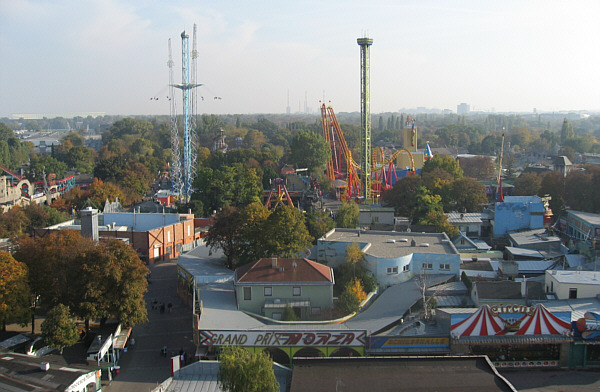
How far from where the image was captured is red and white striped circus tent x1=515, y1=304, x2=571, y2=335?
16328 mm

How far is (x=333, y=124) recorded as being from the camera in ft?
179

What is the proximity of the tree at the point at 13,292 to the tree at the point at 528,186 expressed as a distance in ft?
109

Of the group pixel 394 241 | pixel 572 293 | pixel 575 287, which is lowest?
pixel 572 293

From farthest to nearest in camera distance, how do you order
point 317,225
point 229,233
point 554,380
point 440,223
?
point 440,223
point 317,225
point 229,233
point 554,380

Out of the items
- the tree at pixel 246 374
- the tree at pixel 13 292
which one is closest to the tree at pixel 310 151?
the tree at pixel 13 292

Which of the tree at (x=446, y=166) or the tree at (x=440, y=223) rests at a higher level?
the tree at (x=446, y=166)

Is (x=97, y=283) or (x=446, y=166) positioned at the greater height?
(x=446, y=166)

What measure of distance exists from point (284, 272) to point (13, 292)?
28.7 feet

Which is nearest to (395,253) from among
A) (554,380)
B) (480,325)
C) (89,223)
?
(480,325)

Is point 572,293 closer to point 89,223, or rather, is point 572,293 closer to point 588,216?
point 588,216

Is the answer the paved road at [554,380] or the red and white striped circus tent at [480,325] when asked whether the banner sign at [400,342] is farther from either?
the paved road at [554,380]

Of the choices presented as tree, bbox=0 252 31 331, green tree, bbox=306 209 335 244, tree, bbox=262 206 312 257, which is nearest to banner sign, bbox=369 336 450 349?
tree, bbox=262 206 312 257

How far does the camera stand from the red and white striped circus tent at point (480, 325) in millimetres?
16297

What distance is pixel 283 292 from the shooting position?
19.0 meters
